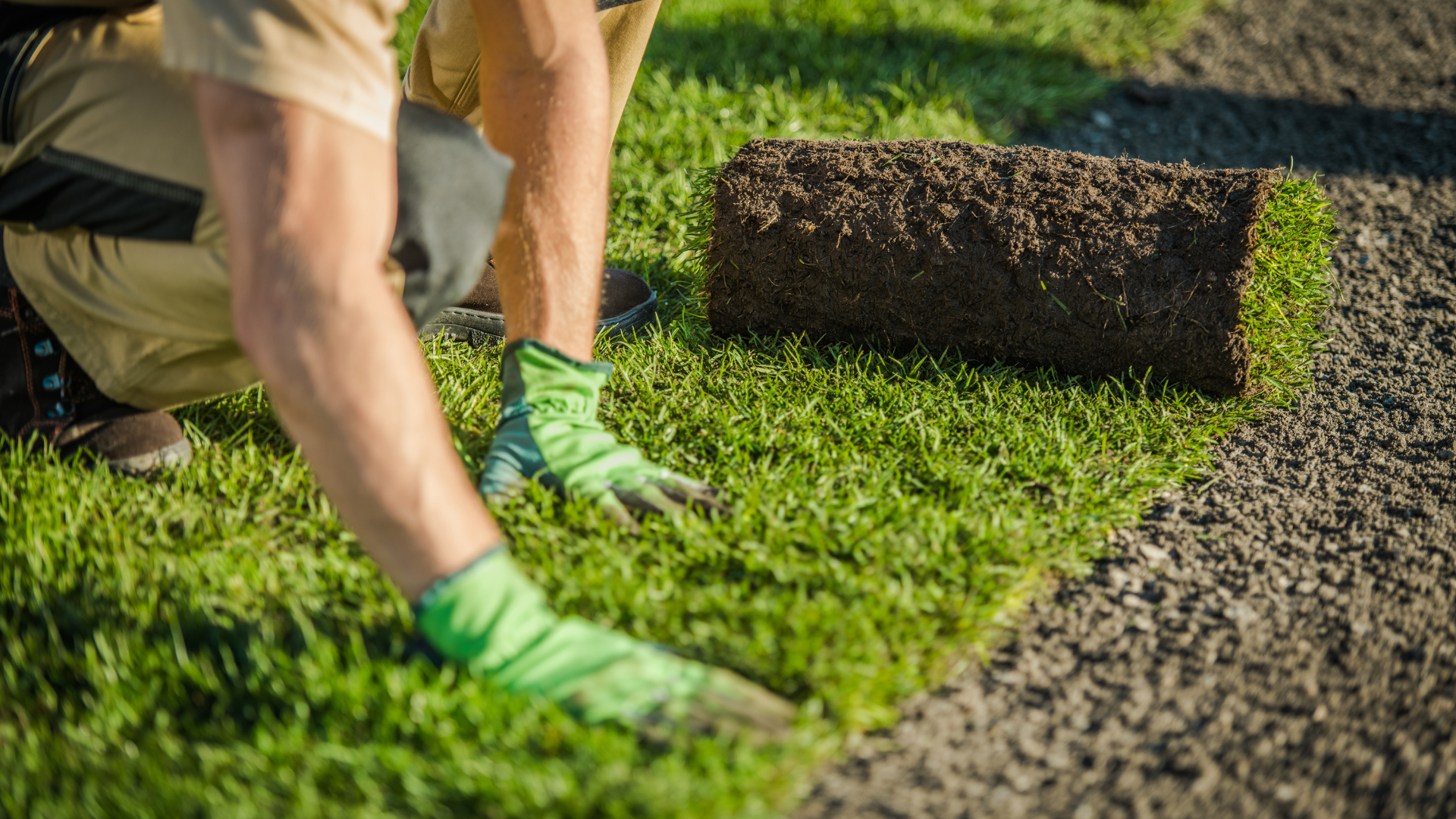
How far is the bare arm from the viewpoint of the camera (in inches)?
50.4

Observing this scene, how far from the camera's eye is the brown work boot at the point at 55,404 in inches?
75.7

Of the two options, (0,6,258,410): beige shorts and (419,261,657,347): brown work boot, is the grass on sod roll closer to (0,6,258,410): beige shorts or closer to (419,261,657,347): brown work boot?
(419,261,657,347): brown work boot

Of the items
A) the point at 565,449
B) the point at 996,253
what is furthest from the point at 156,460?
the point at 996,253

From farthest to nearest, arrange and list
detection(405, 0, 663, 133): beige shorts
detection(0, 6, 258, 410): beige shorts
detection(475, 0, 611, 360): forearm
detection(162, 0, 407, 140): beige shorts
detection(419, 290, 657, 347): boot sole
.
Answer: detection(419, 290, 657, 347): boot sole
detection(405, 0, 663, 133): beige shorts
detection(475, 0, 611, 360): forearm
detection(0, 6, 258, 410): beige shorts
detection(162, 0, 407, 140): beige shorts

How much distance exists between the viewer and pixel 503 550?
1415 mm

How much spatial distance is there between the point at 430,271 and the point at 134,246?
0.52 m

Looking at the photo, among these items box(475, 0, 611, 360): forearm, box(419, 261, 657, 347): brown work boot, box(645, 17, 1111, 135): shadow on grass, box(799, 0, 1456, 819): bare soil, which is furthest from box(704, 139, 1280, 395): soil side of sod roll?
box(645, 17, 1111, 135): shadow on grass

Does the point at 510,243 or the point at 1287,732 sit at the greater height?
the point at 510,243

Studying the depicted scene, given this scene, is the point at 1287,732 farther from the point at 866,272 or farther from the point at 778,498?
the point at 866,272

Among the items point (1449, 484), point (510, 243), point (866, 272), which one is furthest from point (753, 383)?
point (1449, 484)

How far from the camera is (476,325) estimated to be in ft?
8.54

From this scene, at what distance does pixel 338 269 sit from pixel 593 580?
68 centimetres

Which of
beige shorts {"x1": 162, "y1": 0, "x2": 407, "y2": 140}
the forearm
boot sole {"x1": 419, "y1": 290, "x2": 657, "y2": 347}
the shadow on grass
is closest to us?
beige shorts {"x1": 162, "y1": 0, "x2": 407, "y2": 140}

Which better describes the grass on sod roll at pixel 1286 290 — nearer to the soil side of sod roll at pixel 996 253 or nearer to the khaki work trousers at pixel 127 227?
the soil side of sod roll at pixel 996 253
